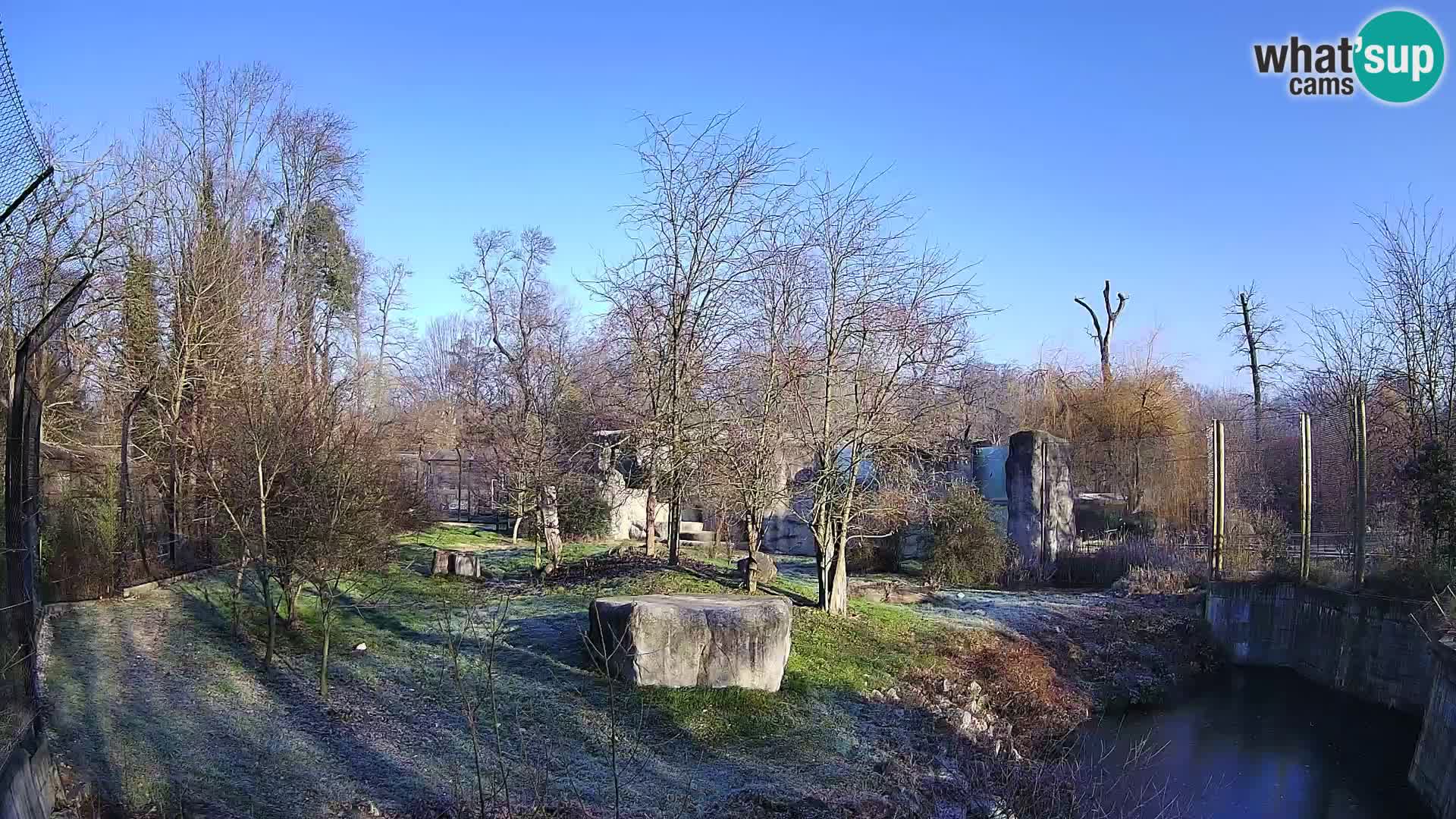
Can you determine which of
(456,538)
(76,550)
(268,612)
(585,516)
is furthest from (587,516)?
(268,612)

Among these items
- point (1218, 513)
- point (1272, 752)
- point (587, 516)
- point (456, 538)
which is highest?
point (1218, 513)

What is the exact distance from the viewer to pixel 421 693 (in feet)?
27.8

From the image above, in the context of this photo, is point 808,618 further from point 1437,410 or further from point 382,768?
point 1437,410

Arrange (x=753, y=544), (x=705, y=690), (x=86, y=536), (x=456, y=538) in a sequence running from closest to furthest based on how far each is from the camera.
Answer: (x=705, y=690) < (x=86, y=536) < (x=753, y=544) < (x=456, y=538)

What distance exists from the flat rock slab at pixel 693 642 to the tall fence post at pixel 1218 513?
336 inches

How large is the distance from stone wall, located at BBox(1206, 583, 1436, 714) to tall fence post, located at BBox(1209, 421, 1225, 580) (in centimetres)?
43

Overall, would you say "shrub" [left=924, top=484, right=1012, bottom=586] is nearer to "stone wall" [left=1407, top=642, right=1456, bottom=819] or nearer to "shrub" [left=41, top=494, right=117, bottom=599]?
"stone wall" [left=1407, top=642, right=1456, bottom=819]

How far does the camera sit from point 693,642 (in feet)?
29.0

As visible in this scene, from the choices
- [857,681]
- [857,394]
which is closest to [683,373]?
[857,394]

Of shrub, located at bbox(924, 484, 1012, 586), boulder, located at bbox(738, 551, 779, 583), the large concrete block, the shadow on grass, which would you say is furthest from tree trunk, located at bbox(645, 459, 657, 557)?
the large concrete block

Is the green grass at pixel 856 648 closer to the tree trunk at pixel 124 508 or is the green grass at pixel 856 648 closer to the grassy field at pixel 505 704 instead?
the grassy field at pixel 505 704

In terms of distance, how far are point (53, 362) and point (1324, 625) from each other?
14.4 m

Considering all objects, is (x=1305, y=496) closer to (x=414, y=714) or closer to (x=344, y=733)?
(x=414, y=714)

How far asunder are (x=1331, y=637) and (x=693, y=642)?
8.49 m
